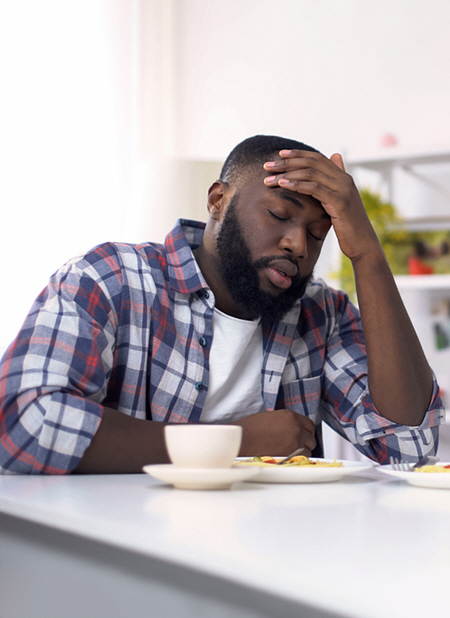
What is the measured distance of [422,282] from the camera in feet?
8.84

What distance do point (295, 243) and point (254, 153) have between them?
0.77ft

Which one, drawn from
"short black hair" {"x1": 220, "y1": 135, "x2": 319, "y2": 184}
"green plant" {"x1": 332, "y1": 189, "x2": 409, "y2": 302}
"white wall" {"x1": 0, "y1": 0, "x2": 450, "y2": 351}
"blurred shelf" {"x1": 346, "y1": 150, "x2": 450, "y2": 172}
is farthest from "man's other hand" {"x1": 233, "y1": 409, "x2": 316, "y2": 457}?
"blurred shelf" {"x1": 346, "y1": 150, "x2": 450, "y2": 172}

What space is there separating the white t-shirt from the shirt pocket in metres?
0.07

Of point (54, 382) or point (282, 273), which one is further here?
point (282, 273)

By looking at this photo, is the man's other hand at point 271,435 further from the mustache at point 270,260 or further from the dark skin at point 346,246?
the mustache at point 270,260

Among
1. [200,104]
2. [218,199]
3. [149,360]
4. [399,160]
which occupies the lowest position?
[149,360]

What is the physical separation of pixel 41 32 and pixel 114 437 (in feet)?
7.56

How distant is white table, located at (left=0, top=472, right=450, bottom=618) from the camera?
1.16 ft

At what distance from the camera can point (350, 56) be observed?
3184 millimetres

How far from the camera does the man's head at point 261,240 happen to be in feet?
3.90

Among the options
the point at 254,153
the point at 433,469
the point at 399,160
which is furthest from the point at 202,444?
the point at 399,160

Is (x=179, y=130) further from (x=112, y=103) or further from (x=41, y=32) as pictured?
(x=41, y=32)

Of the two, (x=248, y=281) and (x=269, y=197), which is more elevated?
(x=269, y=197)

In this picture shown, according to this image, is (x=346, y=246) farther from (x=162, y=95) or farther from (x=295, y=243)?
(x=162, y=95)
